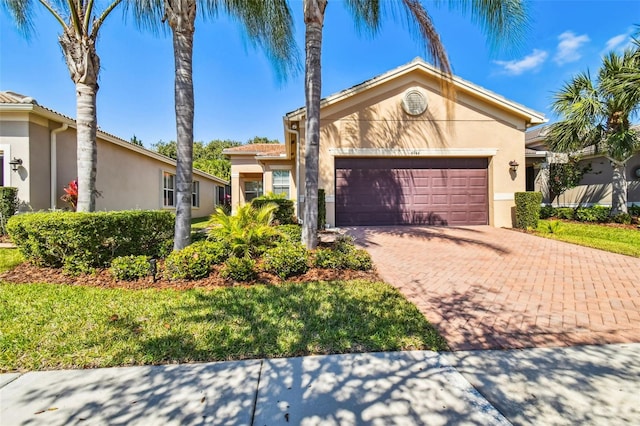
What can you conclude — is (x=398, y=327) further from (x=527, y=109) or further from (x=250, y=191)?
(x=250, y=191)

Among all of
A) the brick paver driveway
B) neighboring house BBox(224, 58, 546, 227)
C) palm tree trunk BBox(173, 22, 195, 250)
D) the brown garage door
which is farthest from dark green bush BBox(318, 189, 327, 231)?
palm tree trunk BBox(173, 22, 195, 250)

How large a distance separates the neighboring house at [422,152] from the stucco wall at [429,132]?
0.04 m

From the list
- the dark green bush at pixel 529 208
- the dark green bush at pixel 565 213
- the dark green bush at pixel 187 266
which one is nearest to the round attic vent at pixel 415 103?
the dark green bush at pixel 529 208

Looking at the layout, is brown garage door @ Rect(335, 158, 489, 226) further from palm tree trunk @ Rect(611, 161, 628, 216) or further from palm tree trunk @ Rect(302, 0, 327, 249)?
palm tree trunk @ Rect(611, 161, 628, 216)

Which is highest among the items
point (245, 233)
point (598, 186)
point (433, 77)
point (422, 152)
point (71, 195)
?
point (433, 77)

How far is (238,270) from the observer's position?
5027 millimetres

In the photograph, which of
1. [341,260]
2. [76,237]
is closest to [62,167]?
[76,237]

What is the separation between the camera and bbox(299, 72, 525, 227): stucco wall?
10930mm

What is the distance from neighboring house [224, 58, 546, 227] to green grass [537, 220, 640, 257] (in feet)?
5.62

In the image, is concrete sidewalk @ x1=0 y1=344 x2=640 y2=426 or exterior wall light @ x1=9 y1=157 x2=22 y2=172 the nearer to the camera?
concrete sidewalk @ x1=0 y1=344 x2=640 y2=426

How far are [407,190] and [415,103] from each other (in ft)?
11.3

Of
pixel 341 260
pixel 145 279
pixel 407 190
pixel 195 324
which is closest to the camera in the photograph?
pixel 195 324

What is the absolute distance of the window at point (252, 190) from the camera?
63.8 ft

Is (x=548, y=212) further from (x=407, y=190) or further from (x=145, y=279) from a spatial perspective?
(x=145, y=279)
